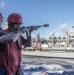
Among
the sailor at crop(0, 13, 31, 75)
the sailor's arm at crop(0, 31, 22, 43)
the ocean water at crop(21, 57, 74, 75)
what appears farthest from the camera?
the ocean water at crop(21, 57, 74, 75)

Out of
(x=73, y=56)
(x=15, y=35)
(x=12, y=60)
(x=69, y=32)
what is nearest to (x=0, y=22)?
(x=12, y=60)

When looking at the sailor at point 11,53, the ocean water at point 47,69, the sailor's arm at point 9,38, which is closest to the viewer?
the sailor's arm at point 9,38

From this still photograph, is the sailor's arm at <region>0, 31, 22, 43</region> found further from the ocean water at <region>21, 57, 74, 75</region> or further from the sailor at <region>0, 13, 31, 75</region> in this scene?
the ocean water at <region>21, 57, 74, 75</region>

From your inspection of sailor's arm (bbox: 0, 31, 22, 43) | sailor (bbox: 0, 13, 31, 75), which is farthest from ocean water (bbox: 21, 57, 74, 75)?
sailor's arm (bbox: 0, 31, 22, 43)

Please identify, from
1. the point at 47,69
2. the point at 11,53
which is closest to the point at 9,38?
the point at 11,53

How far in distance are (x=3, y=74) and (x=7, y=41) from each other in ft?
1.85

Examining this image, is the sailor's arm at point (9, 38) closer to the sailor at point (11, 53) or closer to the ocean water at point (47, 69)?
the sailor at point (11, 53)

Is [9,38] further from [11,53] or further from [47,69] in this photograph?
[47,69]

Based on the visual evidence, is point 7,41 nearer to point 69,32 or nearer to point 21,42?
point 21,42

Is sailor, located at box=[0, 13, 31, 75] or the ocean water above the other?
sailor, located at box=[0, 13, 31, 75]

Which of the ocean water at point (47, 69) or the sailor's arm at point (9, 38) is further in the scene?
the ocean water at point (47, 69)

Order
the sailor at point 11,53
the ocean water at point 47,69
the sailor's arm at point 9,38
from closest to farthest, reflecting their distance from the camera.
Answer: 1. the sailor's arm at point 9,38
2. the sailor at point 11,53
3. the ocean water at point 47,69

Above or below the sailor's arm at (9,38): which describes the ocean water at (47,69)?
below

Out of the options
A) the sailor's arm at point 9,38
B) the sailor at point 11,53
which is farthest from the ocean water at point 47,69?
the sailor's arm at point 9,38
